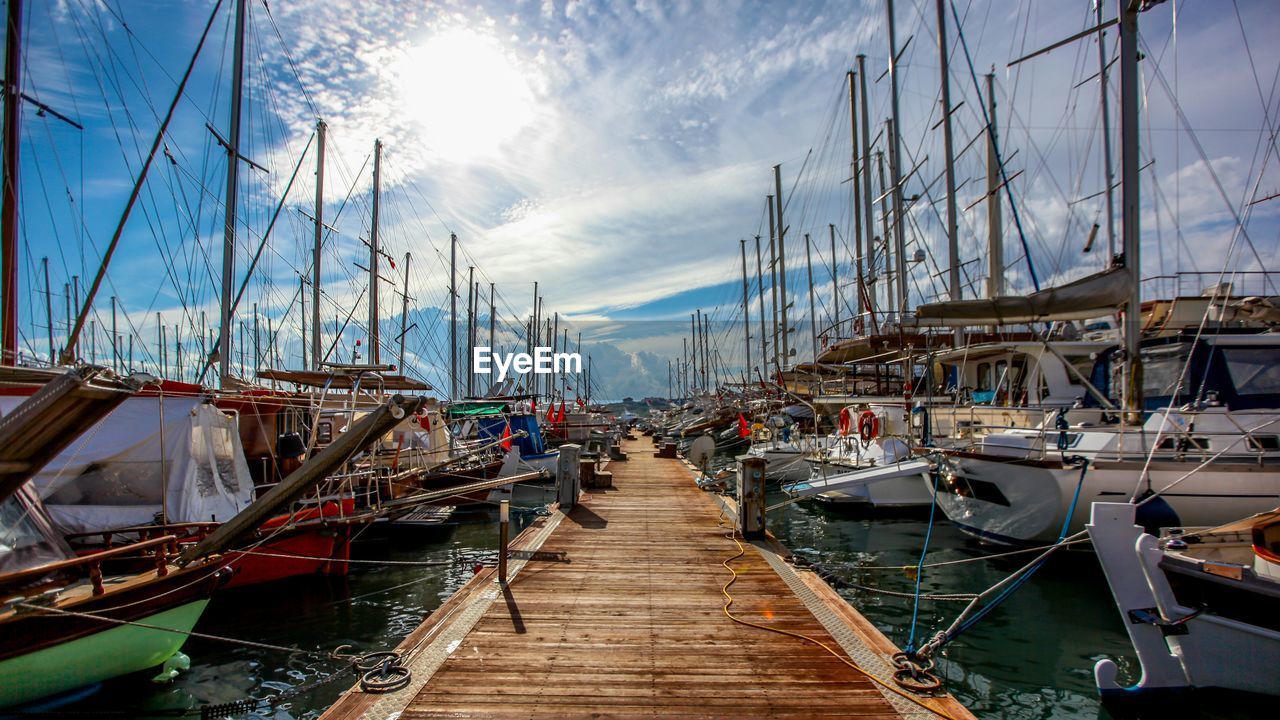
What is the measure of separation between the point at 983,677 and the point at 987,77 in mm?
27025

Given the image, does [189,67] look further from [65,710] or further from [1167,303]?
[1167,303]

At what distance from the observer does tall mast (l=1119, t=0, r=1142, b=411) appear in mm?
11031

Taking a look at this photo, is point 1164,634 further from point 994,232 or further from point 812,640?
point 994,232

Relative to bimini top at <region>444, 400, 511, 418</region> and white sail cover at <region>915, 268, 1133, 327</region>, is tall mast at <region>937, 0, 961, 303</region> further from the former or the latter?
bimini top at <region>444, 400, 511, 418</region>

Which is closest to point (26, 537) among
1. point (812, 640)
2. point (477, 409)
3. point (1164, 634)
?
point (812, 640)

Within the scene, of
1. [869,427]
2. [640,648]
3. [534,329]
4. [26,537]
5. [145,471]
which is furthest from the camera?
[534,329]

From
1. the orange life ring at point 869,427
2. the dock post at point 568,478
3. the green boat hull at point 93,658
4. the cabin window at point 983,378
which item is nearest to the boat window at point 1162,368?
the cabin window at point 983,378

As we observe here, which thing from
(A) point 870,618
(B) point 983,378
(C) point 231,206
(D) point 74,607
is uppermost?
(C) point 231,206

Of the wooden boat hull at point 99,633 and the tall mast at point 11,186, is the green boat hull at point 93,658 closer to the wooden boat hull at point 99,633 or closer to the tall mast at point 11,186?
the wooden boat hull at point 99,633

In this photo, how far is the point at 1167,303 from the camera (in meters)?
18.9

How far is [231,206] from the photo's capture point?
18234 mm

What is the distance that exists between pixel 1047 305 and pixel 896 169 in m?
18.5

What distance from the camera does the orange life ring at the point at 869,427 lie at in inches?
812

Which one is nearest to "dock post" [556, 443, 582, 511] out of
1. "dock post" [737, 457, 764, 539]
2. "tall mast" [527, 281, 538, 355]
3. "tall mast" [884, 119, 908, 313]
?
"dock post" [737, 457, 764, 539]
